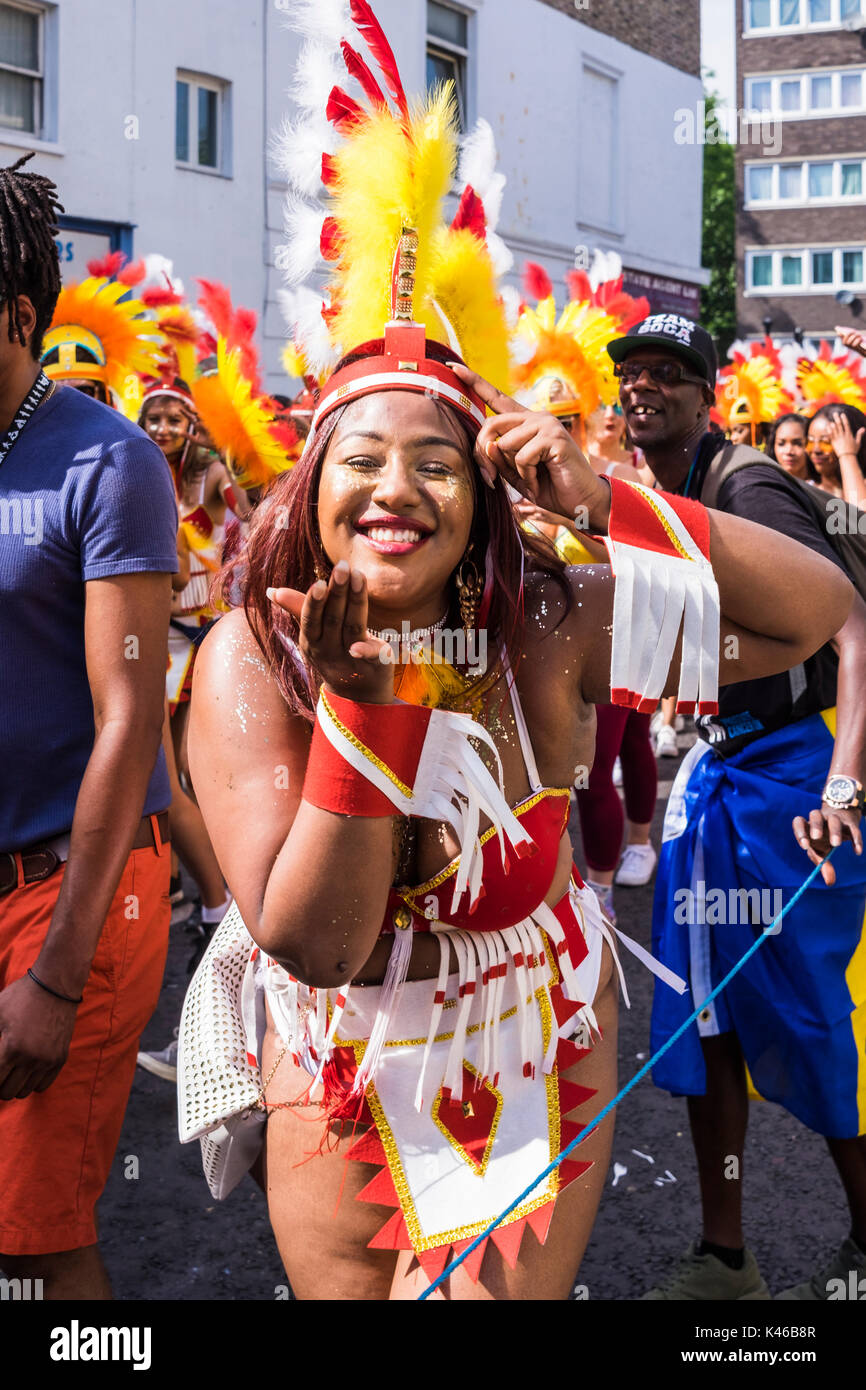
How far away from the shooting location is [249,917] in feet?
5.20

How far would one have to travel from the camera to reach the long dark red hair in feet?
5.81

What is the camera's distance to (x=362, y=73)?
6.28ft

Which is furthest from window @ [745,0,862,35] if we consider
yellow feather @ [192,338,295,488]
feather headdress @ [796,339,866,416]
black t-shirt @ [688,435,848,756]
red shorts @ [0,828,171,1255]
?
red shorts @ [0,828,171,1255]

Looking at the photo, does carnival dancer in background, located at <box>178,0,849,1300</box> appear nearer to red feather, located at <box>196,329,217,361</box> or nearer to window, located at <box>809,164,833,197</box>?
red feather, located at <box>196,329,217,361</box>

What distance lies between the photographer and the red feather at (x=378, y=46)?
75.5 inches

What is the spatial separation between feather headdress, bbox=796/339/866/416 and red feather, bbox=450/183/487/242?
671cm

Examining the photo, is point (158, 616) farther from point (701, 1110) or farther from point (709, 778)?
point (701, 1110)

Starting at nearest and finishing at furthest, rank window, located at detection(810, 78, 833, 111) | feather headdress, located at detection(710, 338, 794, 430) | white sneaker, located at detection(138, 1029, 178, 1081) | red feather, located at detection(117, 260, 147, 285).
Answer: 1. white sneaker, located at detection(138, 1029, 178, 1081)
2. red feather, located at detection(117, 260, 147, 285)
3. feather headdress, located at detection(710, 338, 794, 430)
4. window, located at detection(810, 78, 833, 111)

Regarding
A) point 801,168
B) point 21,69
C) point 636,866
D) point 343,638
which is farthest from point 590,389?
point 801,168

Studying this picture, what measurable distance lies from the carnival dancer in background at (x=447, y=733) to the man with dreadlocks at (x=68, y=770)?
Result: 27 cm

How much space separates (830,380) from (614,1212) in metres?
6.65

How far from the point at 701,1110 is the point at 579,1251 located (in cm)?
125

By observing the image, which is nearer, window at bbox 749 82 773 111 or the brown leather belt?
the brown leather belt

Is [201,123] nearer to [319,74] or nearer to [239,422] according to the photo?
[239,422]
